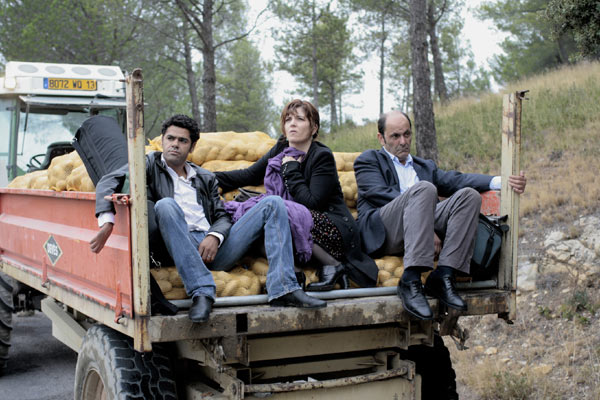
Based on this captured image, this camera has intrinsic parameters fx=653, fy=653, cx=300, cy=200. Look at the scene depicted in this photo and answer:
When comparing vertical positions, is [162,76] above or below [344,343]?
above

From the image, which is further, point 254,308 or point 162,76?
point 162,76

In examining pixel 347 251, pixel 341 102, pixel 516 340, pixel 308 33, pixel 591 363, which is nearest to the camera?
pixel 347 251

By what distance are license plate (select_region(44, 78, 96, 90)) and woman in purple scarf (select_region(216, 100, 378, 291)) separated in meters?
3.99

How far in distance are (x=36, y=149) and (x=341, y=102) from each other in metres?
41.1

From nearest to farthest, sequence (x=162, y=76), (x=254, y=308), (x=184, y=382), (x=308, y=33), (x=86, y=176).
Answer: (x=254, y=308), (x=184, y=382), (x=86, y=176), (x=162, y=76), (x=308, y=33)

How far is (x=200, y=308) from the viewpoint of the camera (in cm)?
292

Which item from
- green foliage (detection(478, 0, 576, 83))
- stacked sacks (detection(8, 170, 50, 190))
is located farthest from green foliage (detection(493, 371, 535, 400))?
green foliage (detection(478, 0, 576, 83))

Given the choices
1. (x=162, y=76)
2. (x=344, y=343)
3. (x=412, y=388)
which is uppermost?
(x=162, y=76)

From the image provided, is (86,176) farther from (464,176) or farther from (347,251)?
(464,176)

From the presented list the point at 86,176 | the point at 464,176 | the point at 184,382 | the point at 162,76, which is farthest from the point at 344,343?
the point at 162,76

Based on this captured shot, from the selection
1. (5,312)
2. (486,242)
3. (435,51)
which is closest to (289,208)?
(486,242)

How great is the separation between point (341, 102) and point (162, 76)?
2375 centimetres

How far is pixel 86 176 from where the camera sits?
13.8 feet

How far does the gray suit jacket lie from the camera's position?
402 centimetres
